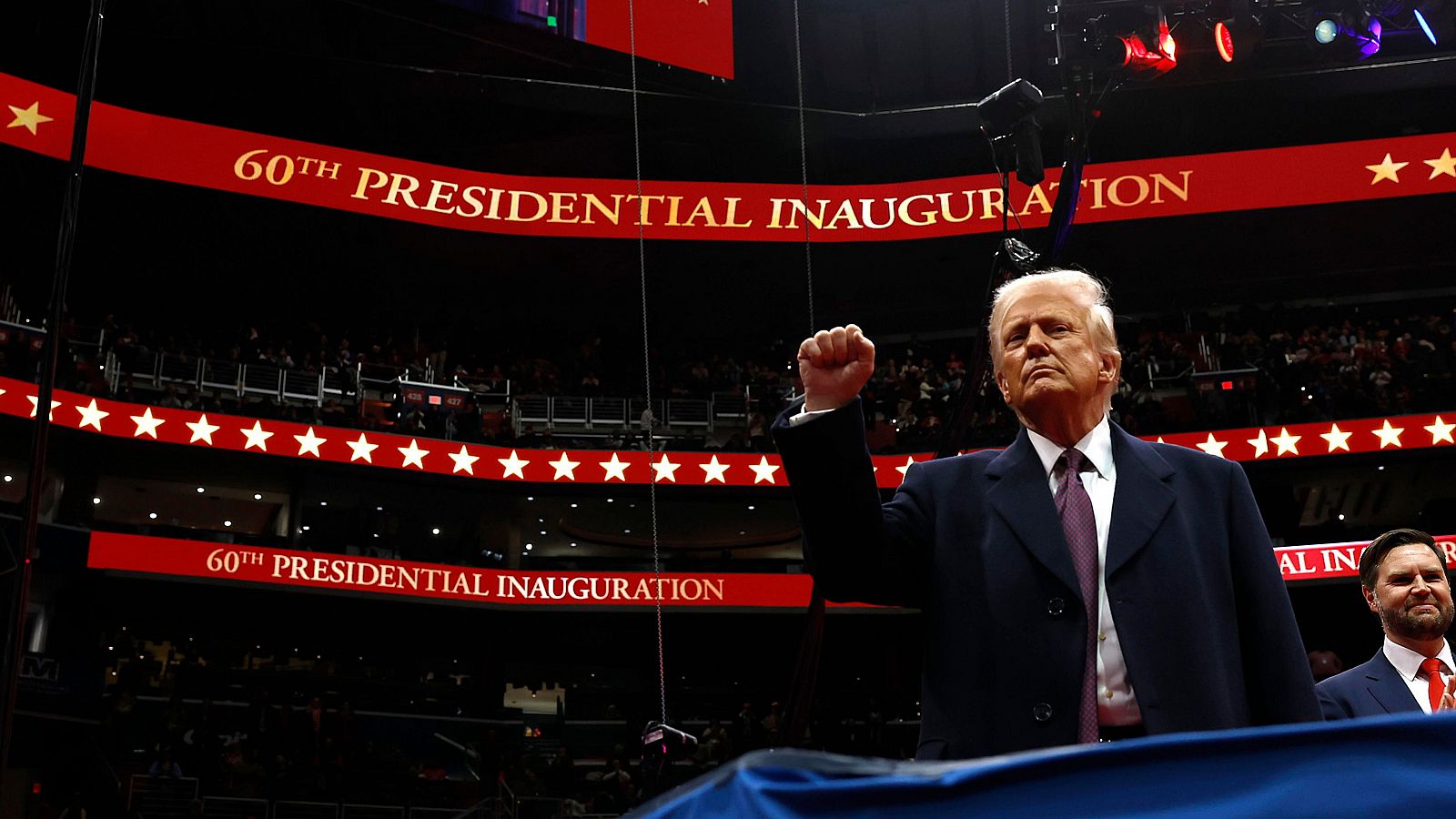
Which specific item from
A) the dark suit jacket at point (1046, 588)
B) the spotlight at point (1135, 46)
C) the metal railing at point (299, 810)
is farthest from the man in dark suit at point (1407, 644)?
the metal railing at point (299, 810)

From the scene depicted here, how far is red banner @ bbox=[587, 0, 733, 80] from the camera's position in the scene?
16094mm

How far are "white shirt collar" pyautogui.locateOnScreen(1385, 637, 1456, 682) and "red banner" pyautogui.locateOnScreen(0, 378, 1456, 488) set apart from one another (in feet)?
37.2

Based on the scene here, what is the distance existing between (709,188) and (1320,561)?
29.7 feet

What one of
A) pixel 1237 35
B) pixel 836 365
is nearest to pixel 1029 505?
pixel 836 365

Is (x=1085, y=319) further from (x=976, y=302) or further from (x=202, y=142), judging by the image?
(x=976, y=302)

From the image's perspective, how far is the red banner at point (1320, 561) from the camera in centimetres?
1453

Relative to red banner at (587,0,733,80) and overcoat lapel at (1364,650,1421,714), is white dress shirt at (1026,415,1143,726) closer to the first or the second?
overcoat lapel at (1364,650,1421,714)

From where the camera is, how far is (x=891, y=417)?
17.3 m

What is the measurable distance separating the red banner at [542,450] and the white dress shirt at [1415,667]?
11.3m

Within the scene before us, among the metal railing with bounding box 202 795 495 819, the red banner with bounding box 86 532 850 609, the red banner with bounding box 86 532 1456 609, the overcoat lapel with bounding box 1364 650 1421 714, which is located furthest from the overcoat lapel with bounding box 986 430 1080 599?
the red banner with bounding box 86 532 1456 609

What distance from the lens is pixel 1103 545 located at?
65.4 inches

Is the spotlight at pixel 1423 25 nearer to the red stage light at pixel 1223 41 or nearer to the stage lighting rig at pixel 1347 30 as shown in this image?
the stage lighting rig at pixel 1347 30

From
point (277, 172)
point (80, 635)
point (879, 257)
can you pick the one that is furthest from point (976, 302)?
point (80, 635)

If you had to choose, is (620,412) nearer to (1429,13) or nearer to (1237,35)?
(1237,35)
